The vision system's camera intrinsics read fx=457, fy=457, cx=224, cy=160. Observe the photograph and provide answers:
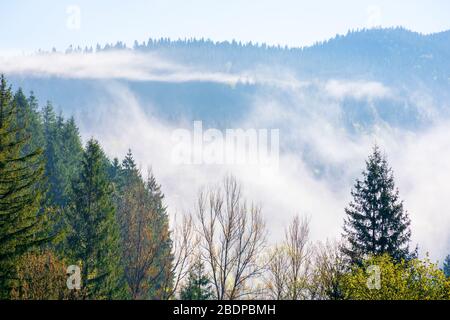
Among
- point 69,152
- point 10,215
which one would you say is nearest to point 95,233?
point 10,215

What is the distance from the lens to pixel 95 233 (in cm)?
3231

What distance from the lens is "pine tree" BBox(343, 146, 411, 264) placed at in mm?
32219

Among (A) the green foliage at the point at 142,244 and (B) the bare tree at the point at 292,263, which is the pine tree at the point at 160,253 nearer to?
(A) the green foliage at the point at 142,244

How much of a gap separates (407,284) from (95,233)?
2061 centimetres

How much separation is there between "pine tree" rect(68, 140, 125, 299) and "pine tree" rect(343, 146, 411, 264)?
16.9 m

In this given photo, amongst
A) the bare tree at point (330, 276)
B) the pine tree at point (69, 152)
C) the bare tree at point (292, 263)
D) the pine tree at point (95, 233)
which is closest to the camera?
the bare tree at point (330, 276)

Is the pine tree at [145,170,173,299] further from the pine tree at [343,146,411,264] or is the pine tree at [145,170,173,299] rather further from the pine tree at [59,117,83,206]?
the pine tree at [343,146,411,264]

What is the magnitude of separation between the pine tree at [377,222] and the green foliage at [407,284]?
8.36 m

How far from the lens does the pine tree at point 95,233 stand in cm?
3200

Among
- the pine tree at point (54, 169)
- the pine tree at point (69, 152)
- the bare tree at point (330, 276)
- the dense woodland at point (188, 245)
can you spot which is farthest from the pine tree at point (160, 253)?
the pine tree at point (69, 152)

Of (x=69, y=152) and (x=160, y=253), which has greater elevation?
(x=69, y=152)

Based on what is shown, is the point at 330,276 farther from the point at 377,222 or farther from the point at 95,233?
the point at 95,233

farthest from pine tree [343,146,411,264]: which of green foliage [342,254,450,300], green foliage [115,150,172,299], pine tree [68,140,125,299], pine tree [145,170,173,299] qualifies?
pine tree [68,140,125,299]
